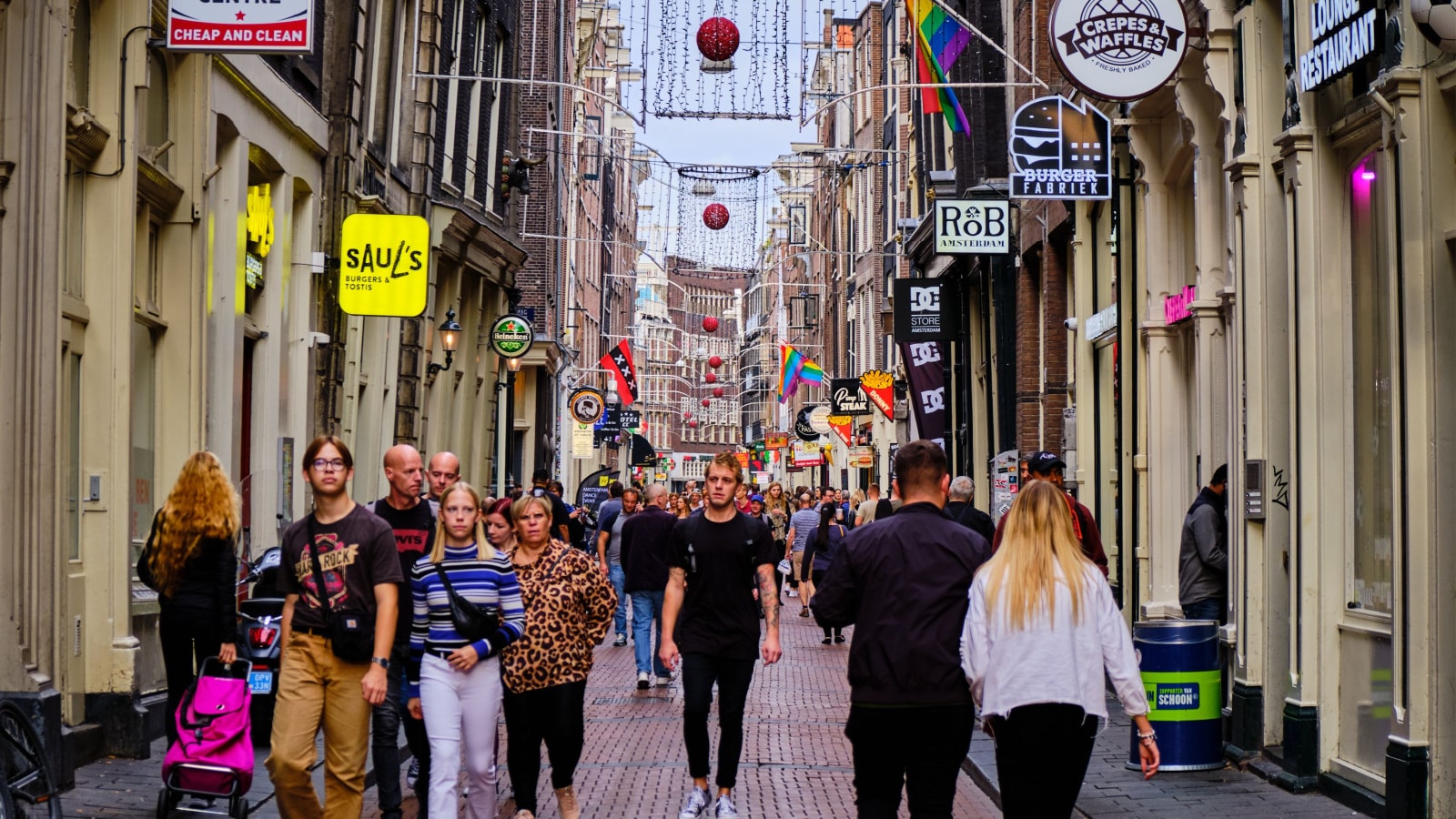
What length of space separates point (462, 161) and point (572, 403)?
22.0 m

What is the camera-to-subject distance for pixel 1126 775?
11078 mm

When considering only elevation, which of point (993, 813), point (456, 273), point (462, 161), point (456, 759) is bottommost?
point (993, 813)

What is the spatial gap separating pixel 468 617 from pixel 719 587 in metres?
2.25

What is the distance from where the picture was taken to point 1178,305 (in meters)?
15.3

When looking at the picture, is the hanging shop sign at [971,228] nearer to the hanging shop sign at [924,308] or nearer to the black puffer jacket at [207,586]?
the hanging shop sign at [924,308]

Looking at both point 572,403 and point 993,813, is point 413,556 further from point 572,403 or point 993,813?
point 572,403

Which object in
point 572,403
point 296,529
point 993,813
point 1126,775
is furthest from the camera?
point 572,403

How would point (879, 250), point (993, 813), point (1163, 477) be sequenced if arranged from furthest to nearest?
point (879, 250) < point (1163, 477) < point (993, 813)

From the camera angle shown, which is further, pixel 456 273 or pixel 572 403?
pixel 572 403

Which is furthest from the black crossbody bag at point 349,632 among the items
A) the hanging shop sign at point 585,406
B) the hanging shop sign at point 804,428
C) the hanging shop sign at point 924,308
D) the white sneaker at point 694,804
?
the hanging shop sign at point 804,428

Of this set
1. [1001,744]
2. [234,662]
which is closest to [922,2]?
[234,662]

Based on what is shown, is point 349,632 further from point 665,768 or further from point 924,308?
point 924,308

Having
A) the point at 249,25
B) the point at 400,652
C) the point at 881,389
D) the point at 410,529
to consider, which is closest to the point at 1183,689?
the point at 410,529

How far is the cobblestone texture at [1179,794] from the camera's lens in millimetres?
9789
